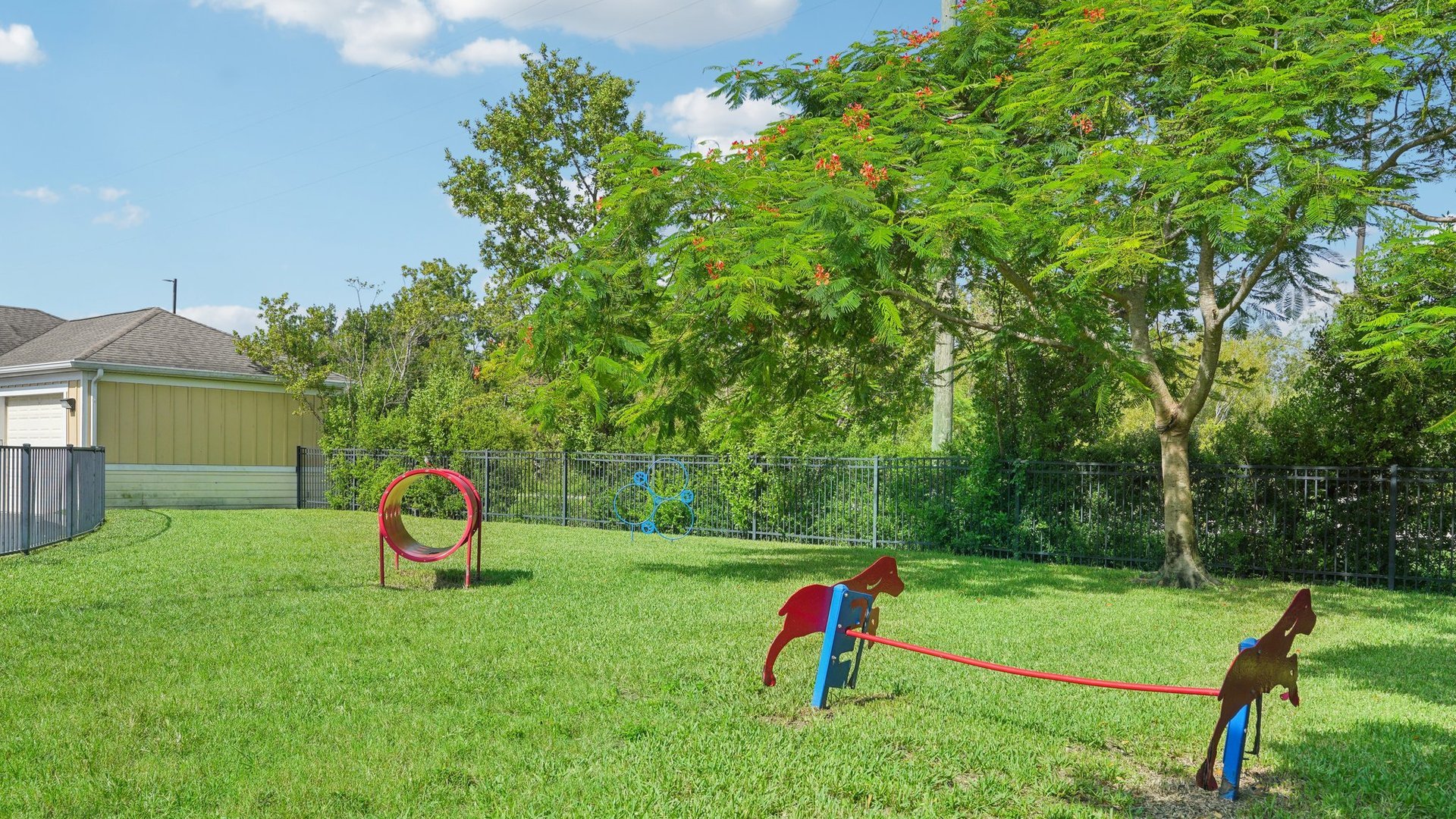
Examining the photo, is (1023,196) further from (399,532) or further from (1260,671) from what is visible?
(399,532)

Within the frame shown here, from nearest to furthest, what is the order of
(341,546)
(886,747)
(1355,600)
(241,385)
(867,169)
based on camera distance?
1. (886,747)
2. (867,169)
3. (1355,600)
4. (341,546)
5. (241,385)

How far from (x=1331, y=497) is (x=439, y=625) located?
11914mm

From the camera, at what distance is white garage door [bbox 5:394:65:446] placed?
890 inches

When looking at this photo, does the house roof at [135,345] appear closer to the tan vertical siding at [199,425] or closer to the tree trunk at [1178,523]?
the tan vertical siding at [199,425]

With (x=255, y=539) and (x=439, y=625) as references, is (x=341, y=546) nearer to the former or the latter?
(x=255, y=539)

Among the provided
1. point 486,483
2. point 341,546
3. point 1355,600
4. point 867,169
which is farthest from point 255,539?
point 1355,600

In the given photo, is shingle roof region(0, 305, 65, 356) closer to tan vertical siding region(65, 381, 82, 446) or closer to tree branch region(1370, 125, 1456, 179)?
tan vertical siding region(65, 381, 82, 446)

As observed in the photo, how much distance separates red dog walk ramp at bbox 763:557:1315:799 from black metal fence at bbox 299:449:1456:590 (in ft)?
29.2

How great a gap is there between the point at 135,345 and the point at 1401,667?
2586cm

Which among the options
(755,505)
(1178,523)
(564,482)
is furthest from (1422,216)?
(564,482)

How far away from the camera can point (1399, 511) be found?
12.9m

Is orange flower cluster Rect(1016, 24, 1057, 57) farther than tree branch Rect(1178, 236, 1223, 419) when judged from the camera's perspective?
No

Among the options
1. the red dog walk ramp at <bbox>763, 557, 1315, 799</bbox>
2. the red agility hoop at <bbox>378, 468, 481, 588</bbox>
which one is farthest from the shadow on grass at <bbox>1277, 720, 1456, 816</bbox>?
the red agility hoop at <bbox>378, 468, 481, 588</bbox>

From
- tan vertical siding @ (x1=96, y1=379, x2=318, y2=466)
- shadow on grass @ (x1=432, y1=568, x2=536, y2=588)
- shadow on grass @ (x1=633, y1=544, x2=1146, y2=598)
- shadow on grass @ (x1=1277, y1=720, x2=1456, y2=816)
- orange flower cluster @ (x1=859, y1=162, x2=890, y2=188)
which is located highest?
orange flower cluster @ (x1=859, y1=162, x2=890, y2=188)
